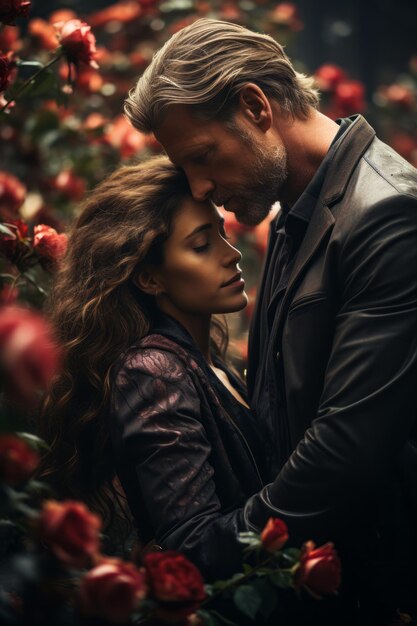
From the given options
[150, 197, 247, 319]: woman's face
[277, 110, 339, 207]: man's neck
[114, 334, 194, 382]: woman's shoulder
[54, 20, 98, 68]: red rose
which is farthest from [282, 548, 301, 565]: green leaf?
[54, 20, 98, 68]: red rose

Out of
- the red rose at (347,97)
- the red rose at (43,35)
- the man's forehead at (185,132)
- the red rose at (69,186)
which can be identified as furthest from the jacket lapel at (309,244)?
the red rose at (347,97)

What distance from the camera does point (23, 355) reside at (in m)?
1.26

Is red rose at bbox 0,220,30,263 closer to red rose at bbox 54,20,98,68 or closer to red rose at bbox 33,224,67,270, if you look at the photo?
red rose at bbox 33,224,67,270

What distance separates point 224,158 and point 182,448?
855 millimetres

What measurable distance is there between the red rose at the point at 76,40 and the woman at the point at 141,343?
37cm

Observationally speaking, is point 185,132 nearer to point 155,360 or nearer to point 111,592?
point 155,360

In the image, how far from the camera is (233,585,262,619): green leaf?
169cm

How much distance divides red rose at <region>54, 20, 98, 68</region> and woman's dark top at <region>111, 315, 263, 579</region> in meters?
0.85

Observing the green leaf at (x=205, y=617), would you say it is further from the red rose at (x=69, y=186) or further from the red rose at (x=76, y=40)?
the red rose at (x=69, y=186)

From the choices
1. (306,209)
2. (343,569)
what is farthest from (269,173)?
(343,569)

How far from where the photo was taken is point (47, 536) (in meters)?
1.42

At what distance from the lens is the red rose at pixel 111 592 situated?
145 cm

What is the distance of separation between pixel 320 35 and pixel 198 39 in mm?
5289

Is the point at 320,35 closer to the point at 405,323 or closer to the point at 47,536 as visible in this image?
the point at 405,323
